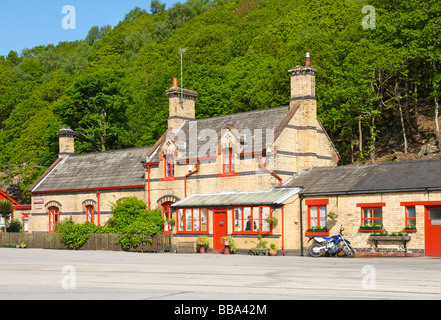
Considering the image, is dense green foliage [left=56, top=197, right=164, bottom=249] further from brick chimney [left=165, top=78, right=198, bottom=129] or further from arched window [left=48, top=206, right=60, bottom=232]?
brick chimney [left=165, top=78, right=198, bottom=129]

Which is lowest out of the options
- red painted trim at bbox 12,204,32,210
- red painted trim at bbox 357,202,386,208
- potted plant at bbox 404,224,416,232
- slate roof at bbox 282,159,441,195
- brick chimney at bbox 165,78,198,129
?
potted plant at bbox 404,224,416,232

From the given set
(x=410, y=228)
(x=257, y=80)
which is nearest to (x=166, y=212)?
(x=410, y=228)

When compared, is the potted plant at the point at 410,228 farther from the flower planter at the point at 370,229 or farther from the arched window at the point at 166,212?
the arched window at the point at 166,212

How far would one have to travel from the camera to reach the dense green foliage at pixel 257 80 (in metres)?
46.7

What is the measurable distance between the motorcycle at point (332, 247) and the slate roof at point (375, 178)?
2.55 metres

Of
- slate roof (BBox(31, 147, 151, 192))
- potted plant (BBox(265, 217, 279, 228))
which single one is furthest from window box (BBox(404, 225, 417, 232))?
slate roof (BBox(31, 147, 151, 192))

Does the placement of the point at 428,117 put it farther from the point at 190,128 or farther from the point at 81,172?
the point at 81,172

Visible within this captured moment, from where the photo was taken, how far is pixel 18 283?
1538 cm

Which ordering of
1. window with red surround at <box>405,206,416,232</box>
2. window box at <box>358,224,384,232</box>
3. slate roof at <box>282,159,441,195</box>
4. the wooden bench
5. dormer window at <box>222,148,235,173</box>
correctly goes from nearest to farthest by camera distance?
window with red surround at <box>405,206,416,232</box> → slate roof at <box>282,159,441,195</box> → window box at <box>358,224,384,232</box> → the wooden bench → dormer window at <box>222,148,235,173</box>

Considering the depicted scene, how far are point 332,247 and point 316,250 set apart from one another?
890 mm

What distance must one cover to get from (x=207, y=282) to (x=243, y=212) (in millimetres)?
17161

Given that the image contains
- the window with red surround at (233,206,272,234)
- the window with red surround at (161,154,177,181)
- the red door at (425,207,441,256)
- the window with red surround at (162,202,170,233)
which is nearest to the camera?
the red door at (425,207,441,256)

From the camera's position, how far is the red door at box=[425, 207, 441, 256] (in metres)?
26.4

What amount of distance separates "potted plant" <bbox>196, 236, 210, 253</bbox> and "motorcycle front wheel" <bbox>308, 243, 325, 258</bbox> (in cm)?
700
